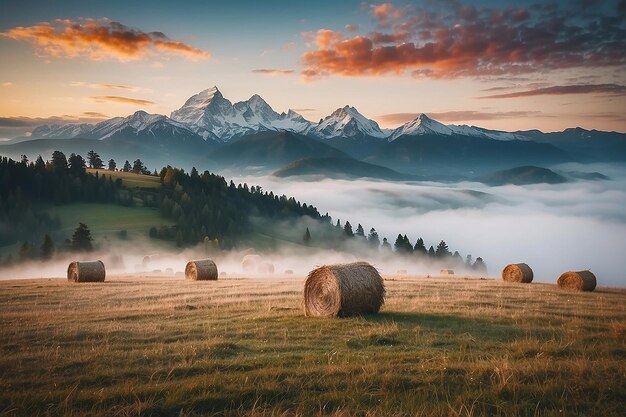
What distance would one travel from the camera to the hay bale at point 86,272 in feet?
127

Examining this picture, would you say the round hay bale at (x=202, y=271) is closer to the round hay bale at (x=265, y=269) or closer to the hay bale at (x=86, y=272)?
the hay bale at (x=86, y=272)

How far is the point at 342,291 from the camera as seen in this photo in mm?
17672

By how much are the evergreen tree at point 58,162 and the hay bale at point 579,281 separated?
466 ft

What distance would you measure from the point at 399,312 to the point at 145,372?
11523mm

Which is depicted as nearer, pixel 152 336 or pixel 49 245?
pixel 152 336

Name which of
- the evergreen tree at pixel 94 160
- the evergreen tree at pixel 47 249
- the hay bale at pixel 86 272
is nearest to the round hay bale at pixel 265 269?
the hay bale at pixel 86 272

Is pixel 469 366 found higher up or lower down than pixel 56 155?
lower down

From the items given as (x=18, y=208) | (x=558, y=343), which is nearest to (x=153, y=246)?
(x=18, y=208)

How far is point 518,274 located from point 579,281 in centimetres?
637

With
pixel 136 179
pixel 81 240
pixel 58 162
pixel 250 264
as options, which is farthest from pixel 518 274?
pixel 136 179

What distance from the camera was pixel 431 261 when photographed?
14138cm

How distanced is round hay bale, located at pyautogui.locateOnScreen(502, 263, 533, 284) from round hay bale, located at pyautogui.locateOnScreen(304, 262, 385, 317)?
24.4 metres

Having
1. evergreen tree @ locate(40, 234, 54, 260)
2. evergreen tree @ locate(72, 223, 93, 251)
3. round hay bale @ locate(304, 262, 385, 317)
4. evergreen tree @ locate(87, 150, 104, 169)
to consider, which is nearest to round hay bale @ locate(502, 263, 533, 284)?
round hay bale @ locate(304, 262, 385, 317)

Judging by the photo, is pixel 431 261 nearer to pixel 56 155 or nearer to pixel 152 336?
pixel 56 155
